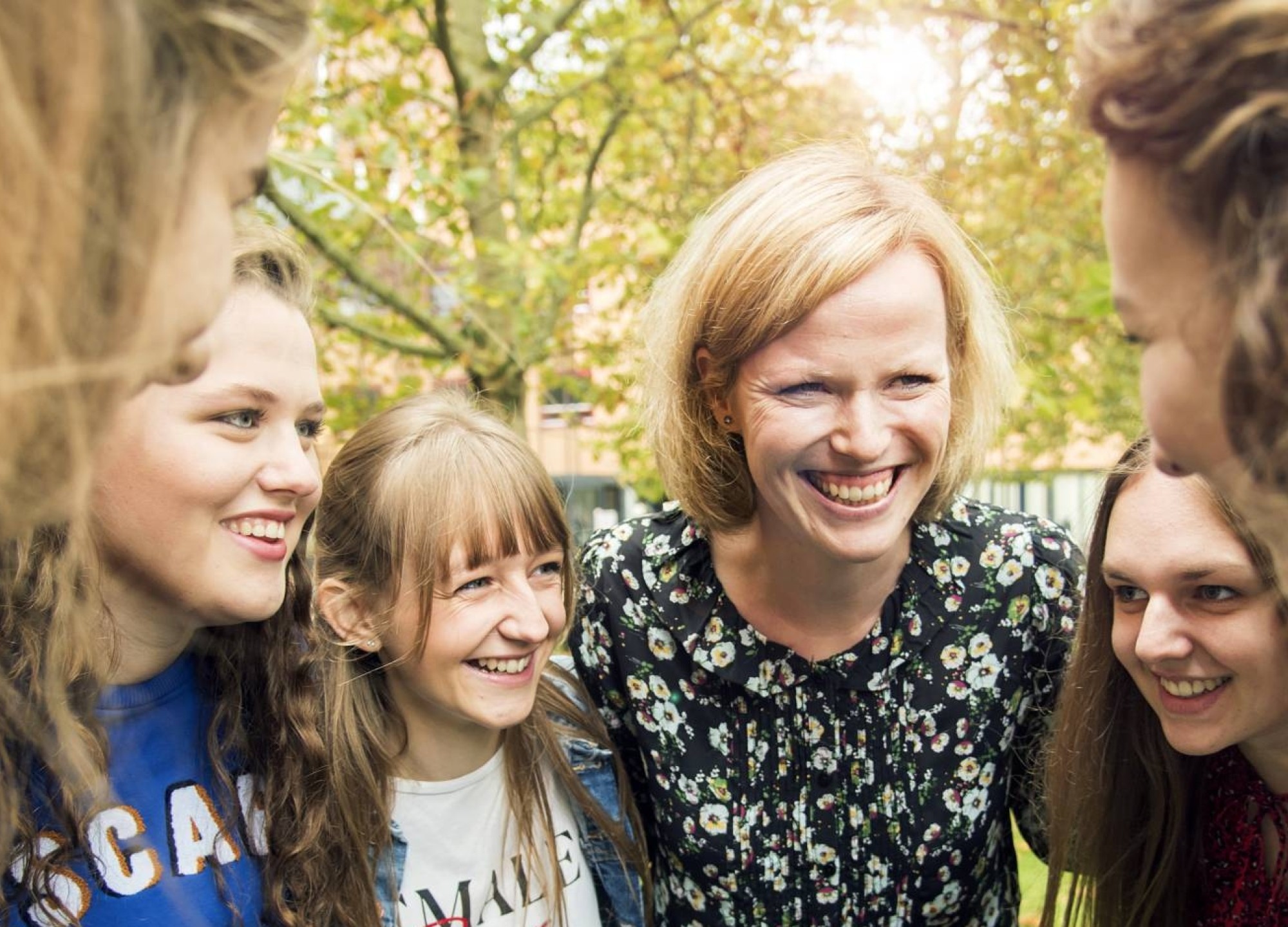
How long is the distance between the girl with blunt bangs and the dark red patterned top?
1.13 m

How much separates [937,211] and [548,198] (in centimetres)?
525

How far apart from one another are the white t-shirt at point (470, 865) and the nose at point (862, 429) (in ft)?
3.32

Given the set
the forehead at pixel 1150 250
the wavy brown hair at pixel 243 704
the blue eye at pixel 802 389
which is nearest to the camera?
the forehead at pixel 1150 250

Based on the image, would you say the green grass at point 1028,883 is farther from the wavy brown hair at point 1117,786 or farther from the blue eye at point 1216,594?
the blue eye at point 1216,594

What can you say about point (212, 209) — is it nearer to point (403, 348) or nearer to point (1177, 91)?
point (1177, 91)

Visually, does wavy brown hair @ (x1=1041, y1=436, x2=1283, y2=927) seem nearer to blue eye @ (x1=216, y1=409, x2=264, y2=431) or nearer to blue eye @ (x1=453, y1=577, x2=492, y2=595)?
blue eye @ (x1=453, y1=577, x2=492, y2=595)

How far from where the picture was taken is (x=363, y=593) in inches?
94.0

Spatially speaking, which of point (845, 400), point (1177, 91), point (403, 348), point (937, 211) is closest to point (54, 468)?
point (1177, 91)

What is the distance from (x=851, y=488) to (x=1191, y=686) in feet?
2.19

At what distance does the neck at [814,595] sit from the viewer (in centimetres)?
234

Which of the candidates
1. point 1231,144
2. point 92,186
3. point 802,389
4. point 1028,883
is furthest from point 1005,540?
point 1028,883

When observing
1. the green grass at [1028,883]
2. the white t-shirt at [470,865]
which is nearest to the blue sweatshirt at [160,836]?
the white t-shirt at [470,865]

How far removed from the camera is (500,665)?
231 cm

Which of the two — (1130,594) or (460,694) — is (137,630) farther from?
(1130,594)
